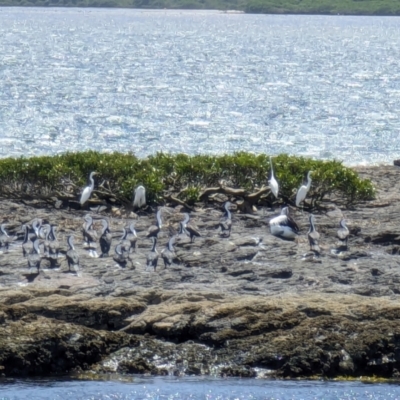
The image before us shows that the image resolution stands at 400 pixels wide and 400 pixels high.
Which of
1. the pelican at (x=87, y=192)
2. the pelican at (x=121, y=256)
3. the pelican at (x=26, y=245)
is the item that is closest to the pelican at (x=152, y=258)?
the pelican at (x=121, y=256)

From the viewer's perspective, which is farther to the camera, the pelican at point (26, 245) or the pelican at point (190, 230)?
the pelican at point (190, 230)

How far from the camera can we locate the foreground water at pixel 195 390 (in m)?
11.4

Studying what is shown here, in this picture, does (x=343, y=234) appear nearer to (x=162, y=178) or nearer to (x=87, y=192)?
(x=162, y=178)

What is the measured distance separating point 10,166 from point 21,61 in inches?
2996

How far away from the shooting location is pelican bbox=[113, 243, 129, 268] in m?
16.0

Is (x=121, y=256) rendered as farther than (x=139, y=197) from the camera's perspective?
No

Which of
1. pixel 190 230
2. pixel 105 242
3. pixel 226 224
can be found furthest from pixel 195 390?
pixel 226 224

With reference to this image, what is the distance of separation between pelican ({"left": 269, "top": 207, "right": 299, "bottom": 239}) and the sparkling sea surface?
58.8ft

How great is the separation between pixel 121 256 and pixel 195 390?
4.70m

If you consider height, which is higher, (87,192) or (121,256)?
(87,192)

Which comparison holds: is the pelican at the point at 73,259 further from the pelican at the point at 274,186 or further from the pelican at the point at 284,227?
the pelican at the point at 274,186

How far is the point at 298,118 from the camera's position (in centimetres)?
5078

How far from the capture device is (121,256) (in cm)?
1606

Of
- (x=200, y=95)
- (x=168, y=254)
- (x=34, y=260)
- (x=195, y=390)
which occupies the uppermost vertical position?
(x=168, y=254)
